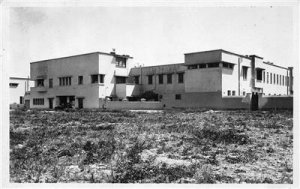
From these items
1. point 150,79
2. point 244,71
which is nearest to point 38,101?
point 150,79

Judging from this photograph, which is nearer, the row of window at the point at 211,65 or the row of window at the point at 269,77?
the row of window at the point at 211,65

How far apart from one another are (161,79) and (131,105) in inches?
258

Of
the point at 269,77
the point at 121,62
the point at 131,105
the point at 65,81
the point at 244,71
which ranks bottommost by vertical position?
the point at 131,105

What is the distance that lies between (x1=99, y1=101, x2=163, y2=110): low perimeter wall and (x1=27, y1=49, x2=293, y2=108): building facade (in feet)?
2.58

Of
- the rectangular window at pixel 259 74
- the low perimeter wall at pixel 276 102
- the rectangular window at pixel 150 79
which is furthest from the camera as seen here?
the rectangular window at pixel 150 79

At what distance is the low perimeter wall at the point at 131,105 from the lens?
1423 inches

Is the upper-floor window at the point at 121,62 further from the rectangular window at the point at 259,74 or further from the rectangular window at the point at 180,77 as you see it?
the rectangular window at the point at 259,74

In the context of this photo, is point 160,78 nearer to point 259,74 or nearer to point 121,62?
point 121,62

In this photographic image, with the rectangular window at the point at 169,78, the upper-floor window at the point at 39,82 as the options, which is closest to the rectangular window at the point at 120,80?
the rectangular window at the point at 169,78

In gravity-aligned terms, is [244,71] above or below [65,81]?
above

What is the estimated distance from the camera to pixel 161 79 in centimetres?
4084

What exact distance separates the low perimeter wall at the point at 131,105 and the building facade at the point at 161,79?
0.79m

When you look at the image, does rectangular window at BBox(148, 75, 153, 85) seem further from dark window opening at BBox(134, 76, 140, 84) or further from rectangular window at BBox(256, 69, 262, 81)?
rectangular window at BBox(256, 69, 262, 81)
